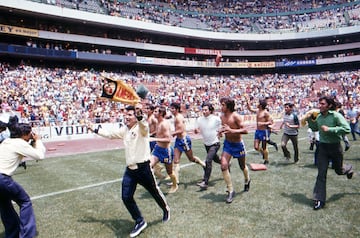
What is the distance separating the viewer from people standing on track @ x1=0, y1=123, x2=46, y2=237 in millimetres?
4035

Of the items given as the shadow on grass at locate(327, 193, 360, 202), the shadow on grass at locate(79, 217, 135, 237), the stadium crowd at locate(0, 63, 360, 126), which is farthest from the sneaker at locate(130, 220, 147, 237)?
the stadium crowd at locate(0, 63, 360, 126)

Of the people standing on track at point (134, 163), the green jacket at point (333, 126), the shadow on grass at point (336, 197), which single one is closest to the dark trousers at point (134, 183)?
the people standing on track at point (134, 163)

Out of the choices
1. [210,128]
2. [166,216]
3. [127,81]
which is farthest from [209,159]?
[127,81]

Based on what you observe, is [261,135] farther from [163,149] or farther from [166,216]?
[166,216]

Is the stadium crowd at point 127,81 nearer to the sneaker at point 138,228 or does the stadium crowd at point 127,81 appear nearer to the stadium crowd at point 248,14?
the sneaker at point 138,228

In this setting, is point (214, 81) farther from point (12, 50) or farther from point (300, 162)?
point (300, 162)

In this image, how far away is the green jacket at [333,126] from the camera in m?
5.15

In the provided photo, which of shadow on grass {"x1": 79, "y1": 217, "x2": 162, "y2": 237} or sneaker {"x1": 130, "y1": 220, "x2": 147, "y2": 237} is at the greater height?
sneaker {"x1": 130, "y1": 220, "x2": 147, "y2": 237}

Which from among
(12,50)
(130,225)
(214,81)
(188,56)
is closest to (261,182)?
(130,225)

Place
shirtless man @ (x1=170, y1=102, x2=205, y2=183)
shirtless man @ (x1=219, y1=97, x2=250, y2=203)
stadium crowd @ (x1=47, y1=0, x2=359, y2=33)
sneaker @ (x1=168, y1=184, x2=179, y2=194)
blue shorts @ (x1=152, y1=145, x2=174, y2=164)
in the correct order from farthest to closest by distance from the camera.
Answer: stadium crowd @ (x1=47, y1=0, x2=359, y2=33) < shirtless man @ (x1=170, y1=102, x2=205, y2=183) < sneaker @ (x1=168, y1=184, x2=179, y2=194) < blue shorts @ (x1=152, y1=145, x2=174, y2=164) < shirtless man @ (x1=219, y1=97, x2=250, y2=203)

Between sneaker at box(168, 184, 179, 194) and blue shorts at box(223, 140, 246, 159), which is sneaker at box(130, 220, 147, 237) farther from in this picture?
blue shorts at box(223, 140, 246, 159)

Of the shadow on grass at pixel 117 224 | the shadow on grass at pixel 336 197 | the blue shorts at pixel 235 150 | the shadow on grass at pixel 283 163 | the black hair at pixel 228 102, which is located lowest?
the shadow on grass at pixel 283 163

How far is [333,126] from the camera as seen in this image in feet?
17.5

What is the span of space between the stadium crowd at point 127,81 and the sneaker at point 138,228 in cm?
685
